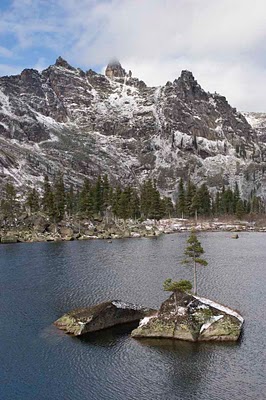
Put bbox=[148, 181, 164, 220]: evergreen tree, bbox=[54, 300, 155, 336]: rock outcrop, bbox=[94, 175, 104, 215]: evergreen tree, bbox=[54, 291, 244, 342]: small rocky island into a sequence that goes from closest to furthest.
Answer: bbox=[54, 291, 244, 342]: small rocky island
bbox=[54, 300, 155, 336]: rock outcrop
bbox=[94, 175, 104, 215]: evergreen tree
bbox=[148, 181, 164, 220]: evergreen tree

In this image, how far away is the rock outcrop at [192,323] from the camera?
4400cm

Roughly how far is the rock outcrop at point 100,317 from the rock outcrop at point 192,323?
288cm

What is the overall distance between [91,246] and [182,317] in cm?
7597

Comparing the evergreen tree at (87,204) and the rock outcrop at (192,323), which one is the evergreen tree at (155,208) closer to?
the evergreen tree at (87,204)

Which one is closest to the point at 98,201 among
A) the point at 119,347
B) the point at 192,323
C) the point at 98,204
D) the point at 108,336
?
the point at 98,204

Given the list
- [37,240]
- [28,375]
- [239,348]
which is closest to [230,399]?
[239,348]

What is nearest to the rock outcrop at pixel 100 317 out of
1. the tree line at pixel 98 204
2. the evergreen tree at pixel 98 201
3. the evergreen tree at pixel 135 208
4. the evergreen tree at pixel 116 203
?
the tree line at pixel 98 204

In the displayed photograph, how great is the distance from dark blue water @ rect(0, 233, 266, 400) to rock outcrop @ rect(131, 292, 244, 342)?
128 cm

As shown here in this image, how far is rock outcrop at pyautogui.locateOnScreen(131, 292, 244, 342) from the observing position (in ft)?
144

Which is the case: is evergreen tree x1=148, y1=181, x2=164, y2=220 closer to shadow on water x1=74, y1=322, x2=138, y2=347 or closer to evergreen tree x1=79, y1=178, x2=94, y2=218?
evergreen tree x1=79, y1=178, x2=94, y2=218

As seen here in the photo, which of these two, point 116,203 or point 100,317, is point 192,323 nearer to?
point 100,317

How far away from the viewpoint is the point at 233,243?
117812 mm

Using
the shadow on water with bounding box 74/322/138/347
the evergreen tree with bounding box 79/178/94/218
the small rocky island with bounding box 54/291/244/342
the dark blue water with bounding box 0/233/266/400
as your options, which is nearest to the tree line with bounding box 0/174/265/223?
the evergreen tree with bounding box 79/178/94/218

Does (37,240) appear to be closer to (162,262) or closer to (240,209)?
(162,262)
